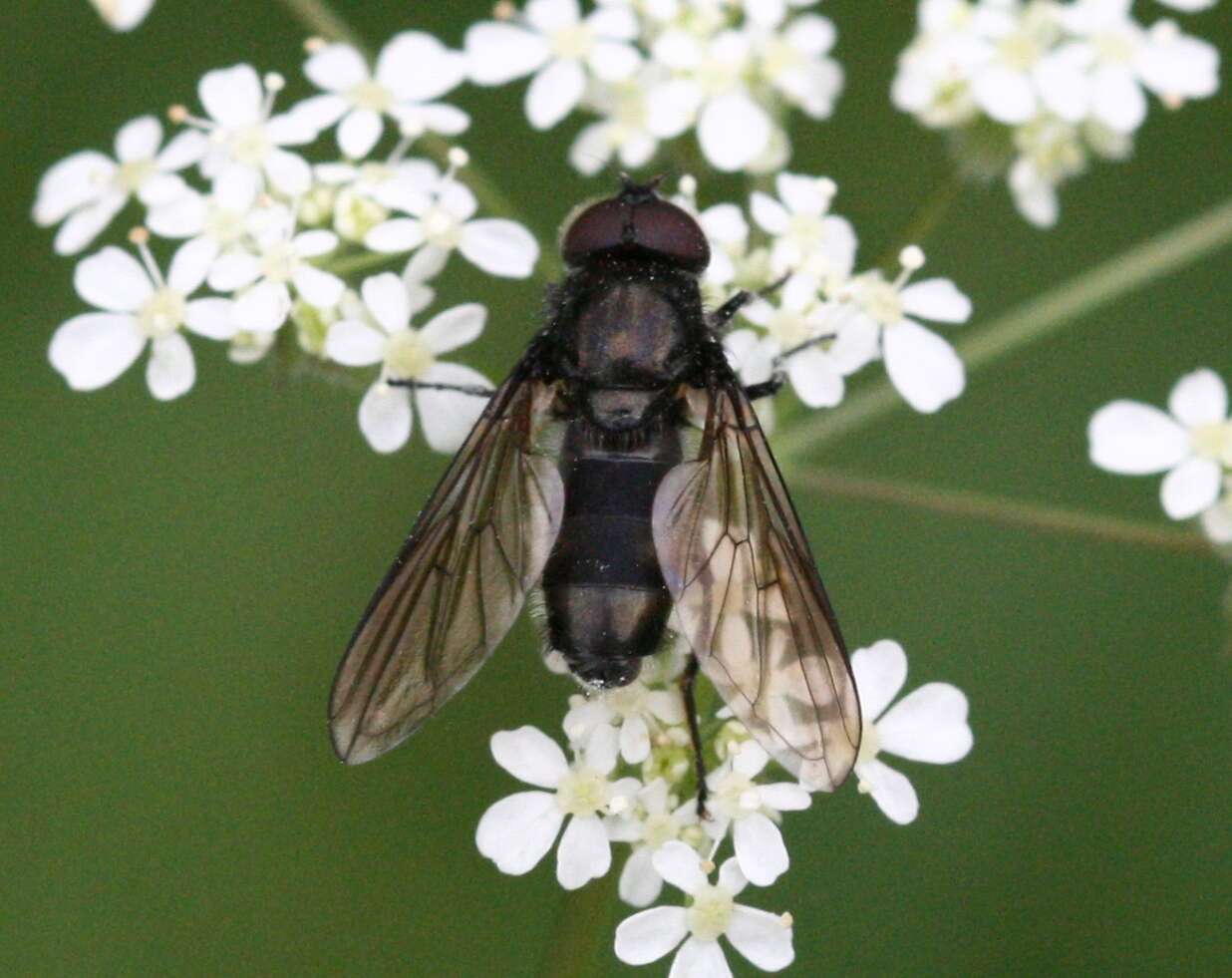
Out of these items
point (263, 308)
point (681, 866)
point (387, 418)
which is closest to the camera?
point (681, 866)

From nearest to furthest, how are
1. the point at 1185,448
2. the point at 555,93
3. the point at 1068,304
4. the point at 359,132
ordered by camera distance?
the point at 1185,448
the point at 359,132
the point at 555,93
the point at 1068,304

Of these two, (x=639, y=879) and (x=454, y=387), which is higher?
(x=454, y=387)

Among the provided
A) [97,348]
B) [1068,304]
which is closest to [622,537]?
[97,348]

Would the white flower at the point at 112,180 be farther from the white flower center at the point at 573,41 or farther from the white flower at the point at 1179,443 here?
the white flower at the point at 1179,443

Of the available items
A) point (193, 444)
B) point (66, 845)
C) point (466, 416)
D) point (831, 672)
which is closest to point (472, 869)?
point (66, 845)

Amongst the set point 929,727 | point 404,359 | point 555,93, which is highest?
point 555,93

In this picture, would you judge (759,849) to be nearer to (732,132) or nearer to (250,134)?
(732,132)

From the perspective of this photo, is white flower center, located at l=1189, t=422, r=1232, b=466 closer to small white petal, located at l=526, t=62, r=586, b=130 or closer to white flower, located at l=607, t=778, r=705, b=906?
white flower, located at l=607, t=778, r=705, b=906
